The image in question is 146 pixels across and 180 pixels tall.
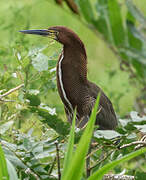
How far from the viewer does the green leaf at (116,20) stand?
335 centimetres

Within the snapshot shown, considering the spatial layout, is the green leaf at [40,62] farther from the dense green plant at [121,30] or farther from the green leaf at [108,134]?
the dense green plant at [121,30]

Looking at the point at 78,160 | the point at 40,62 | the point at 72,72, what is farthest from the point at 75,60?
the point at 78,160

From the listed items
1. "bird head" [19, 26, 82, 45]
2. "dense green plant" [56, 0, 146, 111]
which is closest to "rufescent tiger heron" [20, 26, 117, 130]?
"bird head" [19, 26, 82, 45]

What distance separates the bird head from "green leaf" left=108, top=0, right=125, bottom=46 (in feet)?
5.65

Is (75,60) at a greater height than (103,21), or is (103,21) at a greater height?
(75,60)

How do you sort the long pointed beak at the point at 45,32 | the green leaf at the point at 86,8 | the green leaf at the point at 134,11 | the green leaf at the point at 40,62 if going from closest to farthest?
the green leaf at the point at 40,62 → the long pointed beak at the point at 45,32 → the green leaf at the point at 86,8 → the green leaf at the point at 134,11

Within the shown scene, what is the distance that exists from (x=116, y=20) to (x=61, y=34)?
178 cm

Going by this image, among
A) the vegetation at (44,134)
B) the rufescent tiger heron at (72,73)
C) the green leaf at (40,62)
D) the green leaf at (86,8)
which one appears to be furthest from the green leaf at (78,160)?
the green leaf at (86,8)

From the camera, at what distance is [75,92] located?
170 centimetres

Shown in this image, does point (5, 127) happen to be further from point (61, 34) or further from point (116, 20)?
point (116, 20)

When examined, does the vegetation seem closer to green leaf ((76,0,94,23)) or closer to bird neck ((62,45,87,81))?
bird neck ((62,45,87,81))

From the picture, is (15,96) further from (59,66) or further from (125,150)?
(59,66)

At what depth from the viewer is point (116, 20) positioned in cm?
337

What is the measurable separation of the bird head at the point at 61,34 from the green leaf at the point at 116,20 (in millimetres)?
1722
